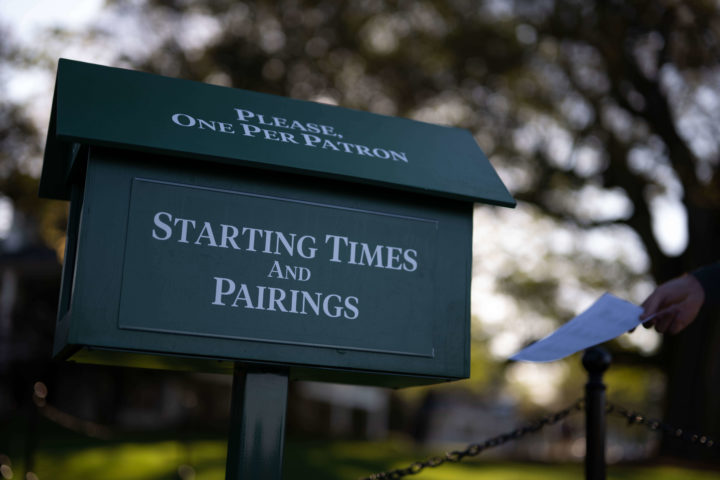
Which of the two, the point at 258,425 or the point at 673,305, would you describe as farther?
the point at 673,305

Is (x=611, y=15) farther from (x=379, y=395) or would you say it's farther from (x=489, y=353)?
(x=379, y=395)

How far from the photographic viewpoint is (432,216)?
8.79ft

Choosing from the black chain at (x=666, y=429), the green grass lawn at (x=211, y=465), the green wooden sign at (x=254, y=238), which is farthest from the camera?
the green grass lawn at (x=211, y=465)

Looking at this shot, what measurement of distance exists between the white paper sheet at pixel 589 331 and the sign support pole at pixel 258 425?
79 centimetres

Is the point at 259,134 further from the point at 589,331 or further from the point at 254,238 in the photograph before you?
the point at 589,331

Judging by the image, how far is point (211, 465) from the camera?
8.52 m

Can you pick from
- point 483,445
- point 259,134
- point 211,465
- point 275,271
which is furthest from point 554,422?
point 211,465

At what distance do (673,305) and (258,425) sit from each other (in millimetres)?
1476

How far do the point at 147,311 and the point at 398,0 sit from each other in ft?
39.4

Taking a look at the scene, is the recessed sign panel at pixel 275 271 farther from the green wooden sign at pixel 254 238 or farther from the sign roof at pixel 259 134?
the sign roof at pixel 259 134

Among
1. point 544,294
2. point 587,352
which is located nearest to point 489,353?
point 544,294

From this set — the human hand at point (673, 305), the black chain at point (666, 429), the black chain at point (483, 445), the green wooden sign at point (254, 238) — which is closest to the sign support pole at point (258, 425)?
the green wooden sign at point (254, 238)

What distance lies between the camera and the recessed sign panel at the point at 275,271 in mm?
2301

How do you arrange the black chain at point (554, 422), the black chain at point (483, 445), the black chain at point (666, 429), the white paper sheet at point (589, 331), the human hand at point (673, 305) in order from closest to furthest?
1. the white paper sheet at point (589, 331)
2. the human hand at point (673, 305)
3. the black chain at point (483, 445)
4. the black chain at point (554, 422)
5. the black chain at point (666, 429)
